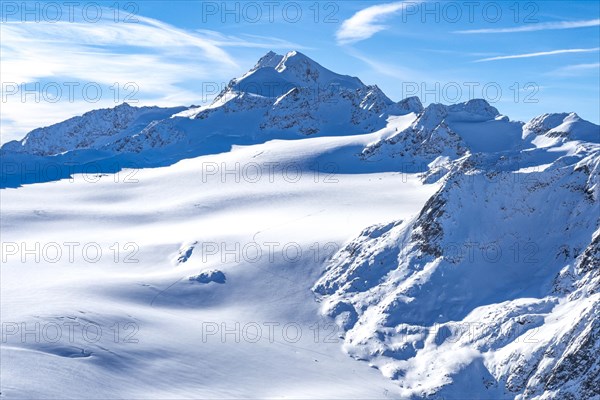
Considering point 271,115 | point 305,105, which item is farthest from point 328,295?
point 271,115

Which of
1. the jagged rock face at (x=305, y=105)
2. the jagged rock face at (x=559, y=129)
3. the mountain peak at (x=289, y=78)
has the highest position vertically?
the mountain peak at (x=289, y=78)

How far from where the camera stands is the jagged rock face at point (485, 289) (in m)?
43.2

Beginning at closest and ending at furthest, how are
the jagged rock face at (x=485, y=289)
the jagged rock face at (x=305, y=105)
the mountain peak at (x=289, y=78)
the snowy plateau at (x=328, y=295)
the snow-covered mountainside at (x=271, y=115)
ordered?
the jagged rock face at (x=485, y=289)
the snowy plateau at (x=328, y=295)
the snow-covered mountainside at (x=271, y=115)
the jagged rock face at (x=305, y=105)
the mountain peak at (x=289, y=78)

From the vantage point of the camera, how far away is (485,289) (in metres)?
53.0

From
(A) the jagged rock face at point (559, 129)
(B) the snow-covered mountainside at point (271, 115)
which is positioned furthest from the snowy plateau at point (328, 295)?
(B) the snow-covered mountainside at point (271, 115)

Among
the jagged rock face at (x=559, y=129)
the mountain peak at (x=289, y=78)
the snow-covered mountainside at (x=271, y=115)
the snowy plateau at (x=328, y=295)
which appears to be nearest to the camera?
the snowy plateau at (x=328, y=295)

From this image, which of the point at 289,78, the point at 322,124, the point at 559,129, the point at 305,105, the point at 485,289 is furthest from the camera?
the point at 289,78

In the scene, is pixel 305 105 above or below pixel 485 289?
above

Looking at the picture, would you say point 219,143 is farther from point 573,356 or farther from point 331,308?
point 573,356

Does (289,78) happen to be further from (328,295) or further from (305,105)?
(328,295)

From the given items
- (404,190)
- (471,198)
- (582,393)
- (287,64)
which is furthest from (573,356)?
(287,64)

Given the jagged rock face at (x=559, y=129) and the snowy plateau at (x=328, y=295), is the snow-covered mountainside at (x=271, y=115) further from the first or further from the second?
the snowy plateau at (x=328, y=295)

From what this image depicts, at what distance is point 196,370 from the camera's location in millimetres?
46469

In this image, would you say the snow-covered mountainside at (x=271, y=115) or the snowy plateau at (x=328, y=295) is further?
the snow-covered mountainside at (x=271, y=115)
